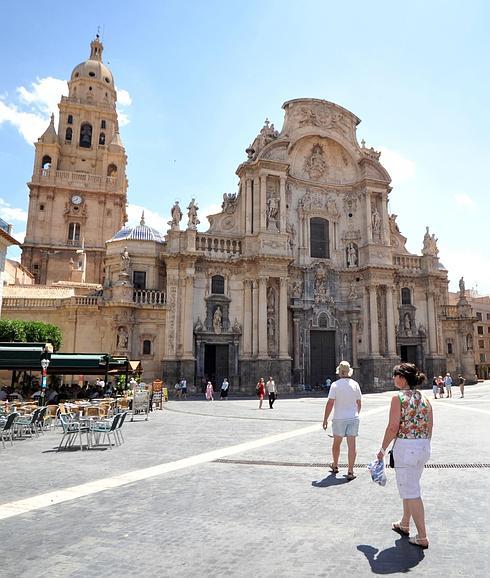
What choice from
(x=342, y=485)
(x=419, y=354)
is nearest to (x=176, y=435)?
(x=342, y=485)

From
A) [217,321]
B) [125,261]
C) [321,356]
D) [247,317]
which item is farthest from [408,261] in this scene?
[125,261]

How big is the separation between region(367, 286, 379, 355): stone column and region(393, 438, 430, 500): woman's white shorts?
3249 cm

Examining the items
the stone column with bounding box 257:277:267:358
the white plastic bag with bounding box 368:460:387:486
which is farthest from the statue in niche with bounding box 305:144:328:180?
the white plastic bag with bounding box 368:460:387:486

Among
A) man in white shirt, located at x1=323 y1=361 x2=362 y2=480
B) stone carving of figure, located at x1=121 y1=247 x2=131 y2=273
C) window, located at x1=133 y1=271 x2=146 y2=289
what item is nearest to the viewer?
man in white shirt, located at x1=323 y1=361 x2=362 y2=480

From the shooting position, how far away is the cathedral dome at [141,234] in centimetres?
3531

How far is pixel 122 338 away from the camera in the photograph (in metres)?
31.0

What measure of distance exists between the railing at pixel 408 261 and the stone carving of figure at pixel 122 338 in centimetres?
2463

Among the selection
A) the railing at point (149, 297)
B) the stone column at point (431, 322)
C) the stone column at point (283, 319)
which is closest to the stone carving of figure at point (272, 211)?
the stone column at point (283, 319)

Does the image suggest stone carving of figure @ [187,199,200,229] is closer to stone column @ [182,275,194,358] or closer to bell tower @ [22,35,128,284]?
stone column @ [182,275,194,358]

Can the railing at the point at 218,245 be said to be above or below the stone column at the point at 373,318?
above

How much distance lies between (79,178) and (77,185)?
3.76 feet

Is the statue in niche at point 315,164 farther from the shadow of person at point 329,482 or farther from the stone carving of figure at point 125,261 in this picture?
the shadow of person at point 329,482

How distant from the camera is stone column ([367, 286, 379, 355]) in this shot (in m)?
36.6

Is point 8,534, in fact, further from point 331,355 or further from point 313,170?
point 313,170
